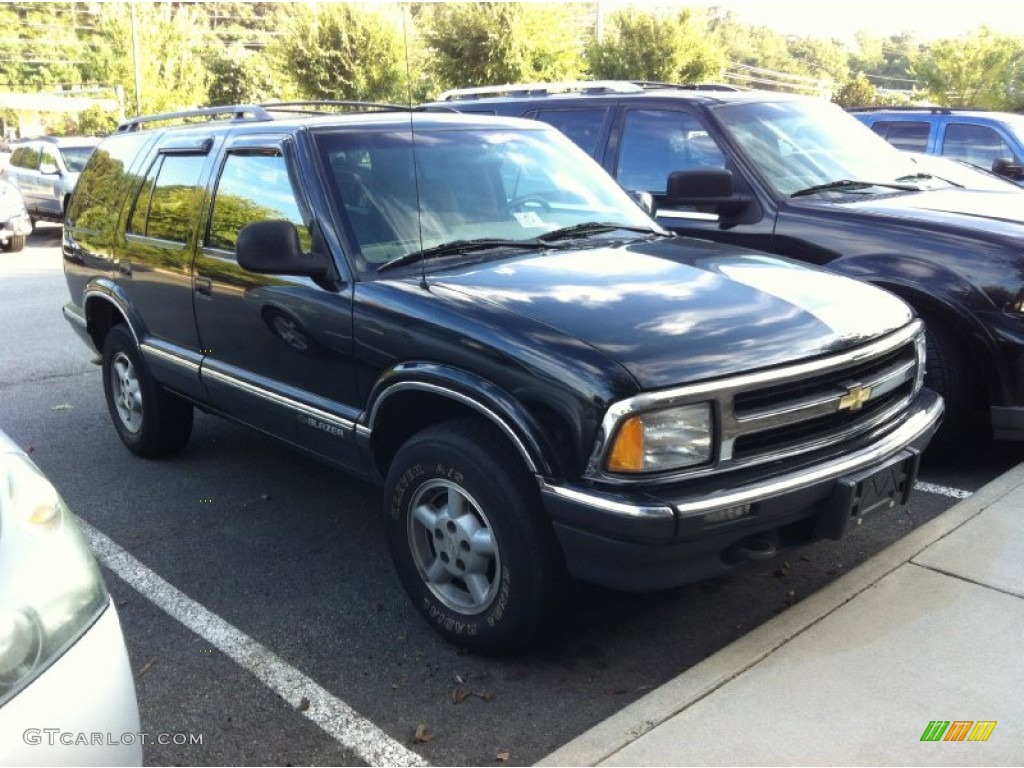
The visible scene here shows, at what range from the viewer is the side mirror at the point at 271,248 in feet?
12.2

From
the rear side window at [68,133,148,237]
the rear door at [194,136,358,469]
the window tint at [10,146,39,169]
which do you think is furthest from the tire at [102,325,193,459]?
the window tint at [10,146,39,169]

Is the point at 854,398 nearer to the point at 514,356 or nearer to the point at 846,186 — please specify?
the point at 514,356

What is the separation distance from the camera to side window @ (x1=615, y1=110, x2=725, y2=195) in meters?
6.04

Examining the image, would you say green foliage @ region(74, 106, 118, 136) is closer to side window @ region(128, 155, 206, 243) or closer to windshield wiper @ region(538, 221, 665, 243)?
side window @ region(128, 155, 206, 243)

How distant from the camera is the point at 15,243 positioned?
1605 centimetres

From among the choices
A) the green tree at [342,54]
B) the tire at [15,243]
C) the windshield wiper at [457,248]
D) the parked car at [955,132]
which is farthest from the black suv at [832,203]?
the green tree at [342,54]

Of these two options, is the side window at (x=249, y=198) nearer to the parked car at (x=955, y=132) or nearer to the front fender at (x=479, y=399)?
the front fender at (x=479, y=399)

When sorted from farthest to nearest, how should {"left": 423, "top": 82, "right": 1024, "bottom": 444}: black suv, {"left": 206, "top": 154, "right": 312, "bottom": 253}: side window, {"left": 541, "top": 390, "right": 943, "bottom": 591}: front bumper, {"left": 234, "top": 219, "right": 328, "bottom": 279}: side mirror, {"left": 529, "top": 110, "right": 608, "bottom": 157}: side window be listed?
{"left": 529, "top": 110, "right": 608, "bottom": 157}: side window < {"left": 423, "top": 82, "right": 1024, "bottom": 444}: black suv < {"left": 206, "top": 154, "right": 312, "bottom": 253}: side window < {"left": 234, "top": 219, "right": 328, "bottom": 279}: side mirror < {"left": 541, "top": 390, "right": 943, "bottom": 591}: front bumper

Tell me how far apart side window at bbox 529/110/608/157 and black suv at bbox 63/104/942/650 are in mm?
1751

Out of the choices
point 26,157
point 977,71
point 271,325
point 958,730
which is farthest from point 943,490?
point 977,71

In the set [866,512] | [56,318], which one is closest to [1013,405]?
[866,512]

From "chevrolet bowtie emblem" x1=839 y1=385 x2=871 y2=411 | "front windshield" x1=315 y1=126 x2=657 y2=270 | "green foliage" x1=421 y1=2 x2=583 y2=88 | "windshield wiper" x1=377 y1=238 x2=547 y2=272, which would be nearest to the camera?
"chevrolet bowtie emblem" x1=839 y1=385 x2=871 y2=411

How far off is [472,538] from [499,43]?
23.8 metres

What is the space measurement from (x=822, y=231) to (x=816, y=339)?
7.40 feet
